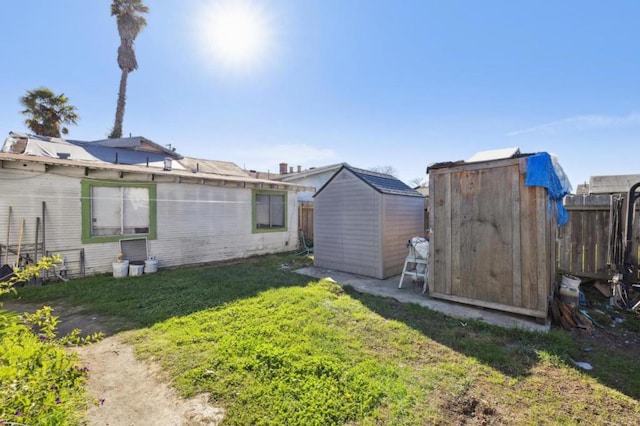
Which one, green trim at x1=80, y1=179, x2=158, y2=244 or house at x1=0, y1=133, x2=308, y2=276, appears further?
green trim at x1=80, y1=179, x2=158, y2=244

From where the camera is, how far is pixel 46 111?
1363 cm

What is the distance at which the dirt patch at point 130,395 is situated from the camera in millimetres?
2068

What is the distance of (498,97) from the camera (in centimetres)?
816

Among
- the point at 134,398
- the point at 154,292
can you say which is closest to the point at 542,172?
the point at 134,398

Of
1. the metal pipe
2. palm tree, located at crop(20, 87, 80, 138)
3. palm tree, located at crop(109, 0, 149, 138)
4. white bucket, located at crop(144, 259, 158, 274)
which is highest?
palm tree, located at crop(109, 0, 149, 138)

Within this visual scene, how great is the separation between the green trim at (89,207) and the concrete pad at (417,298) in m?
4.05

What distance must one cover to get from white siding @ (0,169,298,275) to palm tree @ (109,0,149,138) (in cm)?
1178

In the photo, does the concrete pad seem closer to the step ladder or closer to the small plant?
the step ladder

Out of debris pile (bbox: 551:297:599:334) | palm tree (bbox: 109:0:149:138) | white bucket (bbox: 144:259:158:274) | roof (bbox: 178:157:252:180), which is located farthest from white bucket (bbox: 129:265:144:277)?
palm tree (bbox: 109:0:149:138)

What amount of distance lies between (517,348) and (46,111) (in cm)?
2000

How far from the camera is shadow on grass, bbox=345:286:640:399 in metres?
2.68

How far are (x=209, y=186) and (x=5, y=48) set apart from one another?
8922 mm

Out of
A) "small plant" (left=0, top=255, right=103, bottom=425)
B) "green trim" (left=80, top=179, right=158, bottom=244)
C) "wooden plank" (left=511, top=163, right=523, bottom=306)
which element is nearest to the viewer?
"small plant" (left=0, top=255, right=103, bottom=425)

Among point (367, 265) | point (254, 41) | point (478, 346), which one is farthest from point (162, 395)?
point (254, 41)
